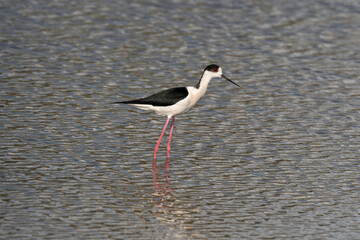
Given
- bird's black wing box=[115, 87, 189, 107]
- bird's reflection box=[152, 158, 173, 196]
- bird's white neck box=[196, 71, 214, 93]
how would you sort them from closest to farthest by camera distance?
bird's reflection box=[152, 158, 173, 196] → bird's black wing box=[115, 87, 189, 107] → bird's white neck box=[196, 71, 214, 93]

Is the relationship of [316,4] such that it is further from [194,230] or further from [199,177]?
[194,230]

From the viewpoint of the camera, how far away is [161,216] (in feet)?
28.3

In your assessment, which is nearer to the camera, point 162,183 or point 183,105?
point 162,183

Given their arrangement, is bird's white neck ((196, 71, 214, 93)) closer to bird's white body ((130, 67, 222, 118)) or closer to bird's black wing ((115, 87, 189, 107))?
bird's white body ((130, 67, 222, 118))

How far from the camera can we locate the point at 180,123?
1274cm

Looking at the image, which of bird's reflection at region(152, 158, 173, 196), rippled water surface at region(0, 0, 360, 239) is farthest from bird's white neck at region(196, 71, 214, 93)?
bird's reflection at region(152, 158, 173, 196)

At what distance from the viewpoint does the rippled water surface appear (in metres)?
8.59

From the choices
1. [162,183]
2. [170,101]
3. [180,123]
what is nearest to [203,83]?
[170,101]

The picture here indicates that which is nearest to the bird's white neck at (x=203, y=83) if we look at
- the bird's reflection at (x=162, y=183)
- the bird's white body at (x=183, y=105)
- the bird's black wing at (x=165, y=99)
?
the bird's white body at (x=183, y=105)

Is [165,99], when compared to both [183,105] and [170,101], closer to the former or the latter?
[170,101]

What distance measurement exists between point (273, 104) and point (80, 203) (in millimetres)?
5602

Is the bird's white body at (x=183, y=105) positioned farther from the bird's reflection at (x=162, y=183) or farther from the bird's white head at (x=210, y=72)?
the bird's reflection at (x=162, y=183)

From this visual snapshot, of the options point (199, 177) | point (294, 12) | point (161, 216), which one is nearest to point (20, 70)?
point (199, 177)

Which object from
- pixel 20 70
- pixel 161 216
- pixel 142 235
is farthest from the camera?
pixel 20 70
